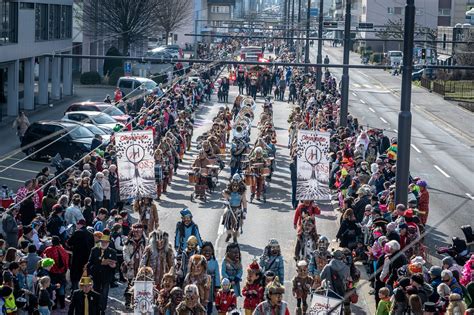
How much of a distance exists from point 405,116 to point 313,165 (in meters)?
3.19

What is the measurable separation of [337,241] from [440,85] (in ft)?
173

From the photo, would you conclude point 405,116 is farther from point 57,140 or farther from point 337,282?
point 57,140

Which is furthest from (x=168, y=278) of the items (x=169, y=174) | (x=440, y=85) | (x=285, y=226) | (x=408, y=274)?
(x=440, y=85)

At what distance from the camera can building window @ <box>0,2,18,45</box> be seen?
48.2m

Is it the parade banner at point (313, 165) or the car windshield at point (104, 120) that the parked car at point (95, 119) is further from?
the parade banner at point (313, 165)

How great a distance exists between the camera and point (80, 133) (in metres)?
39.1

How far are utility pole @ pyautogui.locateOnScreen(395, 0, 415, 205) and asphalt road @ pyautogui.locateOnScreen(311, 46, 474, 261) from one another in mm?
1286

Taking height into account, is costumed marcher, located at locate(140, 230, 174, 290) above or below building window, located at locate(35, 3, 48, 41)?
below

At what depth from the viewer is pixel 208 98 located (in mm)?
63719

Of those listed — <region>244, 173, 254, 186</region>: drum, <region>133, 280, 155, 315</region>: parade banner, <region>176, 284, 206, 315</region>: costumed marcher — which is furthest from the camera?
<region>244, 173, 254, 186</region>: drum

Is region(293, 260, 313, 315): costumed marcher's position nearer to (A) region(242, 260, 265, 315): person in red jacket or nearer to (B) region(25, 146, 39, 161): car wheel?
(A) region(242, 260, 265, 315): person in red jacket

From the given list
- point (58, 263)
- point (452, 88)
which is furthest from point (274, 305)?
point (452, 88)

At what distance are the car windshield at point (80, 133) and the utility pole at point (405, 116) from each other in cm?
1738

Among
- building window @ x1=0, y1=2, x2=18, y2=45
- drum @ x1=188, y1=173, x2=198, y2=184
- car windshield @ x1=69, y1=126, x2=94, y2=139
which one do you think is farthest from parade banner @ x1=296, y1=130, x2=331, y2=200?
building window @ x1=0, y1=2, x2=18, y2=45
